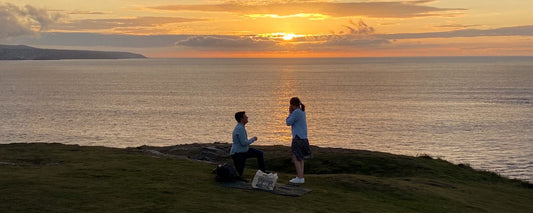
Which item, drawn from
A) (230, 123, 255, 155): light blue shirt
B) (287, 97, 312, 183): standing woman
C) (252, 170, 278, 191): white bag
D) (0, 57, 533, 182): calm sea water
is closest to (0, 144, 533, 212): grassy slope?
(252, 170, 278, 191): white bag

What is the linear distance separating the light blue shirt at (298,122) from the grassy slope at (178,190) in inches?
87.4

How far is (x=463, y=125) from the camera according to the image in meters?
93.8

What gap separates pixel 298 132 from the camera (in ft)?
67.9

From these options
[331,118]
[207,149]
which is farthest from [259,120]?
[207,149]

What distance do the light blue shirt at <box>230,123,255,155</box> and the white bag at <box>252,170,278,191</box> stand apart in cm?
140

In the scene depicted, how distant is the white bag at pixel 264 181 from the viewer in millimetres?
19719

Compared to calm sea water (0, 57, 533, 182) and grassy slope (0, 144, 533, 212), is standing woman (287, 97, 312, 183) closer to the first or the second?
grassy slope (0, 144, 533, 212)

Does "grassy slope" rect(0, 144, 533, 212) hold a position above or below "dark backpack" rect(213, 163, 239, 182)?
below

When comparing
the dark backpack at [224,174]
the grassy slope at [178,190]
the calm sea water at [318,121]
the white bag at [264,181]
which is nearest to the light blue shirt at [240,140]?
the dark backpack at [224,174]

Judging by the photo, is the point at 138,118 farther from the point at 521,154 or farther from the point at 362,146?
the point at 521,154

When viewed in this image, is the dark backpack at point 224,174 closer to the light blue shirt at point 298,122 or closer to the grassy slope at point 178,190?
the grassy slope at point 178,190

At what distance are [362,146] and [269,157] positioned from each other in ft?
132

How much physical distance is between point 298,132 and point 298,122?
46 cm

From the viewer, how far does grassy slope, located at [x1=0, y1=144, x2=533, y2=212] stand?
1730 centimetres
